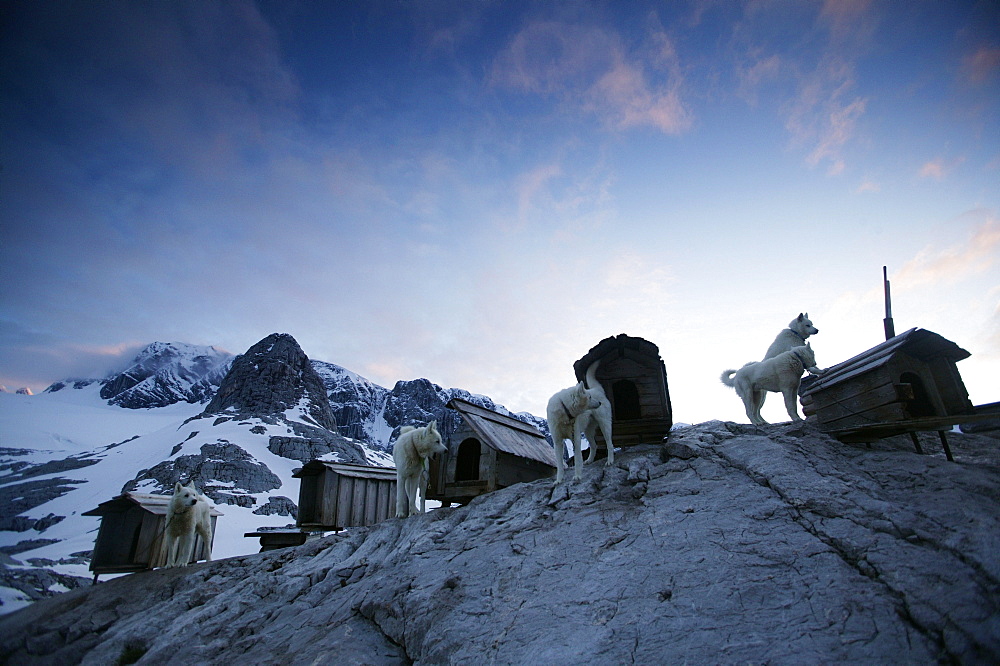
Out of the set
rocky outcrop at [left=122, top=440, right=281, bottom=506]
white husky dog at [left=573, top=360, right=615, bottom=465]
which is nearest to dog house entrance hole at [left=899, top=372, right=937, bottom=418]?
white husky dog at [left=573, top=360, right=615, bottom=465]

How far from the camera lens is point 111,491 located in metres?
64.1

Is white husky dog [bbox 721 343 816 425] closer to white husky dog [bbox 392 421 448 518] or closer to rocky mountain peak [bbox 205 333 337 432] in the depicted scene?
white husky dog [bbox 392 421 448 518]

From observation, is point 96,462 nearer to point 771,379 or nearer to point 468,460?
point 468,460

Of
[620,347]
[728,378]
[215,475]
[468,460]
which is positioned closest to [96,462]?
[215,475]

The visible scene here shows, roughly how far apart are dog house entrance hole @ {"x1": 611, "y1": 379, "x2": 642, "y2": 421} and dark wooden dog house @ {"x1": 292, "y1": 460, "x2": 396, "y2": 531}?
13066 mm

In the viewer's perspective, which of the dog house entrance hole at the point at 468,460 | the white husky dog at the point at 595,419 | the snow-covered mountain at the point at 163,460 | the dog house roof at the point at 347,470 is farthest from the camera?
the snow-covered mountain at the point at 163,460

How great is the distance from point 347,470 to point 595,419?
1326 cm

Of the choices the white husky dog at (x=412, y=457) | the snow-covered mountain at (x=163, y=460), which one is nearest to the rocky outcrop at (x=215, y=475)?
the snow-covered mountain at (x=163, y=460)

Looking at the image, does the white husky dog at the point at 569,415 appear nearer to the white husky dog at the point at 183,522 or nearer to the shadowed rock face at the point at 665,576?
the shadowed rock face at the point at 665,576

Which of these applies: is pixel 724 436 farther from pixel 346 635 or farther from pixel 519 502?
pixel 346 635

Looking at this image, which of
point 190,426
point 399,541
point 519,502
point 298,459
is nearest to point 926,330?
point 519,502

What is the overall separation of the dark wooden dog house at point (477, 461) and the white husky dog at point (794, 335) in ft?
29.1

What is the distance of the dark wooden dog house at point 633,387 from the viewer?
12.8 m

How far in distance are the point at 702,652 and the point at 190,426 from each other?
338 feet
